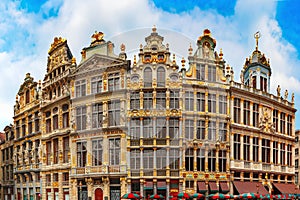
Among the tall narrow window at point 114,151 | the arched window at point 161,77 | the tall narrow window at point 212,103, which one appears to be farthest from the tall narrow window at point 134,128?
the tall narrow window at point 212,103

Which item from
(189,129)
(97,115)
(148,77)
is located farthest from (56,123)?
(189,129)

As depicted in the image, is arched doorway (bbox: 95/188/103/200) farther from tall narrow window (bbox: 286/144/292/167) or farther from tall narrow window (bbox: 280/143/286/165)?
tall narrow window (bbox: 286/144/292/167)

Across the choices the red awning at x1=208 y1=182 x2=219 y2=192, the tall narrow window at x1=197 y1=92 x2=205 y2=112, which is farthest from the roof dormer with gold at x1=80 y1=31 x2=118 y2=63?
the red awning at x1=208 y1=182 x2=219 y2=192

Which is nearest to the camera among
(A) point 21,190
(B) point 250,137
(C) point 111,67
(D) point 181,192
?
(D) point 181,192

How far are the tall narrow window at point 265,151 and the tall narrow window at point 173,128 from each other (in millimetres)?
10905

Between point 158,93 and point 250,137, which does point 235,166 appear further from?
point 158,93

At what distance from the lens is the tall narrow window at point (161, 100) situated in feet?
124

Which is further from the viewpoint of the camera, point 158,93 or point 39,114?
point 39,114

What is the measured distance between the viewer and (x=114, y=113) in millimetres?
39312

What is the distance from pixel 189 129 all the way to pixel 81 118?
10.6 m

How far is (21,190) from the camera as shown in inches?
2088

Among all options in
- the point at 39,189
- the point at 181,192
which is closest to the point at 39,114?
the point at 39,189

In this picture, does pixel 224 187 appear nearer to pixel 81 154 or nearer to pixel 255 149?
pixel 255 149

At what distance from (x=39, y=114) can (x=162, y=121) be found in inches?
699
